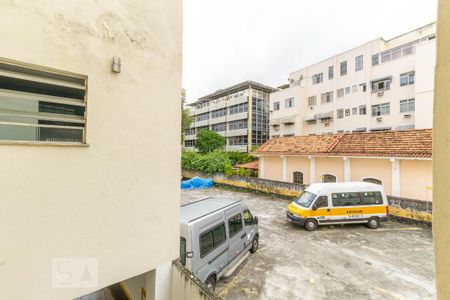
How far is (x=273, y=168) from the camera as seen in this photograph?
70.5ft

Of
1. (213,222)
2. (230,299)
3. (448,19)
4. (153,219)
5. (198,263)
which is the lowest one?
(230,299)

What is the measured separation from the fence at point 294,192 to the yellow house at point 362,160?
1.50m

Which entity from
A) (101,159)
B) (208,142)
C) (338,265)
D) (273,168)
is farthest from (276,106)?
(101,159)

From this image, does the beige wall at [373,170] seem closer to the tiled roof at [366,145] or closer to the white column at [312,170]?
the tiled roof at [366,145]

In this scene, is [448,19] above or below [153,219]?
above

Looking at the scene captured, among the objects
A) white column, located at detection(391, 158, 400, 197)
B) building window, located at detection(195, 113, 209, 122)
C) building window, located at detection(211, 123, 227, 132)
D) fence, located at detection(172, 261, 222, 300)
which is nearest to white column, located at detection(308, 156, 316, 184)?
white column, located at detection(391, 158, 400, 197)

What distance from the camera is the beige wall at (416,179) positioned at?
12.7 meters

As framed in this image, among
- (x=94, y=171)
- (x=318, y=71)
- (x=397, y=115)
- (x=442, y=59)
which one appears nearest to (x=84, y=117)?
(x=94, y=171)

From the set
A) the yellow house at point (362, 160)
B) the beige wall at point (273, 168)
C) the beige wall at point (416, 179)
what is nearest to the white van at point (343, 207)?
the beige wall at point (416, 179)

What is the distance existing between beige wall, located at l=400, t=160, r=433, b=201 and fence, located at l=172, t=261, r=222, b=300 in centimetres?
1424

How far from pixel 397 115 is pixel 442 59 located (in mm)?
29176

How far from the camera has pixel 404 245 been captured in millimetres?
9492

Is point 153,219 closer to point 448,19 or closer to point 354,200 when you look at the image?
point 448,19

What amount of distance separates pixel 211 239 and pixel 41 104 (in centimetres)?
484
